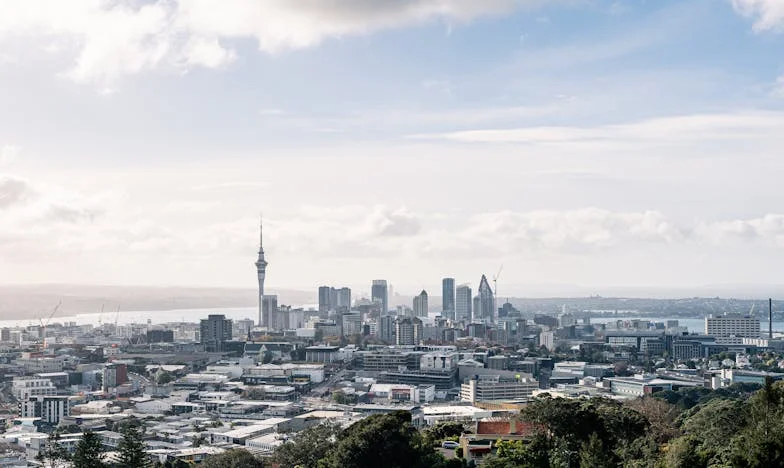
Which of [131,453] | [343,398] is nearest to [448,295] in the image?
[343,398]

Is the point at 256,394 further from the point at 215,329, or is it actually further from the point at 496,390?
the point at 215,329

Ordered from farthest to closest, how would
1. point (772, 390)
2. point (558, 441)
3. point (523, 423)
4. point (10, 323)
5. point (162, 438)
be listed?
point (10, 323), point (162, 438), point (523, 423), point (558, 441), point (772, 390)

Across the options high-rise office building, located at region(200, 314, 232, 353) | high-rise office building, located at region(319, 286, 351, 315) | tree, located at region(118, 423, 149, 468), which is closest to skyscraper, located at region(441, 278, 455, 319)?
high-rise office building, located at region(319, 286, 351, 315)

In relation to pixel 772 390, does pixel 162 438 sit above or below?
below

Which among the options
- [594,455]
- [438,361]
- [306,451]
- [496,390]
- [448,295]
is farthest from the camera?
[448,295]

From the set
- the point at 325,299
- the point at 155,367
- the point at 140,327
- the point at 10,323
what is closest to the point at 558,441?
the point at 155,367

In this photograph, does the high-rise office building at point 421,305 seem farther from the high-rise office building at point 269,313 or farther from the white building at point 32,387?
the white building at point 32,387

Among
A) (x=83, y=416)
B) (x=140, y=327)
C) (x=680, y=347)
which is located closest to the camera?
(x=83, y=416)

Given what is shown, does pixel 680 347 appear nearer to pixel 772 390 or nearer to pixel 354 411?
pixel 354 411
